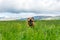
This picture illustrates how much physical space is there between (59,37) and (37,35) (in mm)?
396

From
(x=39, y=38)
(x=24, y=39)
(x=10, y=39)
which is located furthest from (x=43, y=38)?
(x=10, y=39)

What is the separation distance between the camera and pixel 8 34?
3830mm

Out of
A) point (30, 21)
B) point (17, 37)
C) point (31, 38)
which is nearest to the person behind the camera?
point (31, 38)

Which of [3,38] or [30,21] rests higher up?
[3,38]

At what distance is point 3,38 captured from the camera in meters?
3.62

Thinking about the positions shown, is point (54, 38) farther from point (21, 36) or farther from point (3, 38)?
point (3, 38)

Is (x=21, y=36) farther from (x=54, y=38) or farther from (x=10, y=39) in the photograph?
(x=54, y=38)

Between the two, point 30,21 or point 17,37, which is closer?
point 17,37

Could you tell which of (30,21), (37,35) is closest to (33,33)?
(37,35)

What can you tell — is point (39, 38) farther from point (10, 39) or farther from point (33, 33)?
point (10, 39)

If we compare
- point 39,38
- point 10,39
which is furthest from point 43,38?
point 10,39

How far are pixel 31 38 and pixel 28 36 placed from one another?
9 cm

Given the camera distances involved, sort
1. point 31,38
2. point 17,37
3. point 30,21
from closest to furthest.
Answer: point 31,38 → point 17,37 → point 30,21

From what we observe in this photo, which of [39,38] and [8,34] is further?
[8,34]
